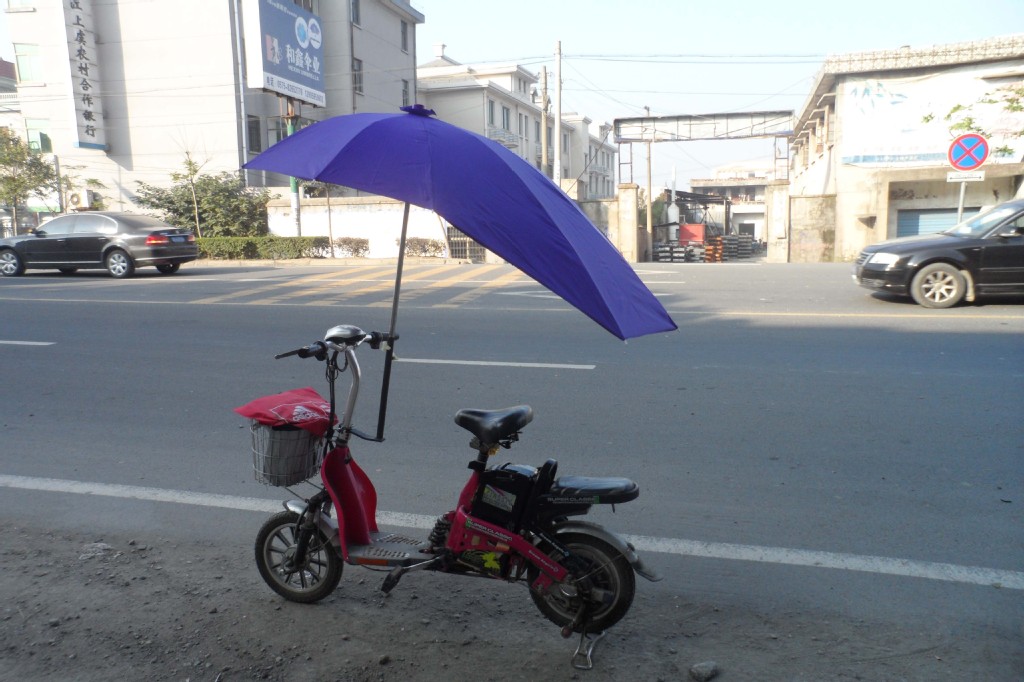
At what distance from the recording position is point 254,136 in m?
35.3

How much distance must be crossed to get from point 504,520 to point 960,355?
22.6ft

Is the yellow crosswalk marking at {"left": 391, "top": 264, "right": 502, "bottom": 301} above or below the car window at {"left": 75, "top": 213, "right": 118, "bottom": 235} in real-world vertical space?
below

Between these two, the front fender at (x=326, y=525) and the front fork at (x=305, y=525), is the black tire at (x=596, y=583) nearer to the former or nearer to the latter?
the front fender at (x=326, y=525)

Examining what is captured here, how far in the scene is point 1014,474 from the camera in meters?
5.04

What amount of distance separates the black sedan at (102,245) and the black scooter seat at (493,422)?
17.0 meters

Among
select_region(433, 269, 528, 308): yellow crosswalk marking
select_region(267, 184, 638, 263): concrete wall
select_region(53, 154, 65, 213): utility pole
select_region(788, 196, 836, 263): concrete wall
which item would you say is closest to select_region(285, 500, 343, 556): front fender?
select_region(433, 269, 528, 308): yellow crosswalk marking

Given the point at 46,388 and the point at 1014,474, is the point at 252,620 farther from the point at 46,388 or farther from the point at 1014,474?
the point at 46,388

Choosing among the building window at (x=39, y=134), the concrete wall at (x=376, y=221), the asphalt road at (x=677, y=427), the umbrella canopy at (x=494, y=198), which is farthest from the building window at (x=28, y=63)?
the umbrella canopy at (x=494, y=198)

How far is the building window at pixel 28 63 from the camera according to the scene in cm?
3453

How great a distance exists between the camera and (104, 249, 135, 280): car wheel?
18.2 metres

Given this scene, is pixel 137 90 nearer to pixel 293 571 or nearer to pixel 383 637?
pixel 293 571

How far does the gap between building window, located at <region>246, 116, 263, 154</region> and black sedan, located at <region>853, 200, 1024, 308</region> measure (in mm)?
29179

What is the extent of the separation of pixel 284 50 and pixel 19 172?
11826mm

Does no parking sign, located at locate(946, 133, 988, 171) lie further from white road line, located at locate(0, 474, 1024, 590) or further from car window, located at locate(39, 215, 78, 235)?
car window, located at locate(39, 215, 78, 235)
